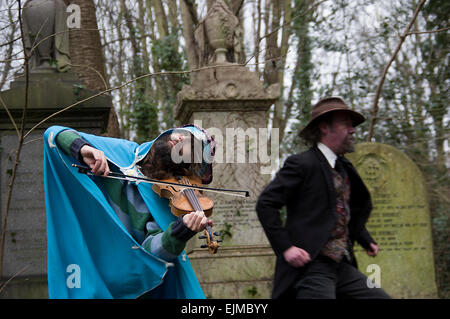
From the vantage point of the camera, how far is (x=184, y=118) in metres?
8.90

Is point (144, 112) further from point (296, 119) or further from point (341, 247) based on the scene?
point (341, 247)

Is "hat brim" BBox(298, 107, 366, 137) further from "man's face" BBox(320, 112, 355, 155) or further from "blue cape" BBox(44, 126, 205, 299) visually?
"blue cape" BBox(44, 126, 205, 299)

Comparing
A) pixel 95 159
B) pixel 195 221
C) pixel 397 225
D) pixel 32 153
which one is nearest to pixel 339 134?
pixel 195 221

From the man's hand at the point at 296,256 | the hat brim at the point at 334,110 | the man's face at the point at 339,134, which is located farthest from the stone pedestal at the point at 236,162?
the man's hand at the point at 296,256

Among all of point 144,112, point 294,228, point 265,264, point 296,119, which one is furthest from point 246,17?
point 294,228

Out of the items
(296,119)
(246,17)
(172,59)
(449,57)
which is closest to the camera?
(449,57)

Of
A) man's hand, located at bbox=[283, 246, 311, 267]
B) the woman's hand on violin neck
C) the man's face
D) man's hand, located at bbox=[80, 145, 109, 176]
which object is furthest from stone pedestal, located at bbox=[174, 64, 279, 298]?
the woman's hand on violin neck

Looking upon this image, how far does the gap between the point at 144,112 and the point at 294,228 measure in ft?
33.4

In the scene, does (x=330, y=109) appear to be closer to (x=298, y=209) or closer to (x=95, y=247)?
(x=298, y=209)

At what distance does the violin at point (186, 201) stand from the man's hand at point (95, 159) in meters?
0.34

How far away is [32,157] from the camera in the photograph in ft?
20.7

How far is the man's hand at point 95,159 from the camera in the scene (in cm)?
305

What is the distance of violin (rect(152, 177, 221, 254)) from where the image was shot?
9.95 ft

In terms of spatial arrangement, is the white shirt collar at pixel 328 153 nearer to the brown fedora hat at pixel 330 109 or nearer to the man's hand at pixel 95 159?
the brown fedora hat at pixel 330 109
